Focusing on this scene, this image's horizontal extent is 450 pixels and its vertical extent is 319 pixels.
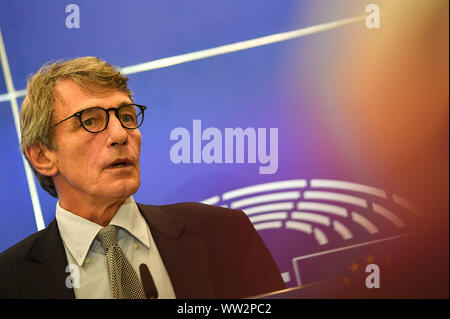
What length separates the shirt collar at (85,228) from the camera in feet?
6.06

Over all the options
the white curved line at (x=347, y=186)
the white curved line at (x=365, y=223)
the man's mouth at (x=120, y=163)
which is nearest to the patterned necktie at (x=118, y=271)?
the man's mouth at (x=120, y=163)

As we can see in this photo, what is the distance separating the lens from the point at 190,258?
6.46 feet

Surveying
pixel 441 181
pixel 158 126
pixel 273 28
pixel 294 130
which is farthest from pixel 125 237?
pixel 441 181

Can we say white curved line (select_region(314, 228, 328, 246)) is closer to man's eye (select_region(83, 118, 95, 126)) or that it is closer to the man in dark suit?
the man in dark suit

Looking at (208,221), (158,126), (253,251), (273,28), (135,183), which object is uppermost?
(273,28)

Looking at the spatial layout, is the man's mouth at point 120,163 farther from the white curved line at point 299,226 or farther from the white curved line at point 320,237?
the white curved line at point 320,237

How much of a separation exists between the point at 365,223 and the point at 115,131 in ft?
4.22

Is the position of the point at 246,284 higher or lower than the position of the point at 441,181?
lower

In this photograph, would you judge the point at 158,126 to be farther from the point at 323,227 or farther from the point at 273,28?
the point at 323,227

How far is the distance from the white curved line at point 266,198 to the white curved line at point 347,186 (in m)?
0.12

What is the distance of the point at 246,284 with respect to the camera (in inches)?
81.9

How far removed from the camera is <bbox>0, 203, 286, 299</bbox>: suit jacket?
1817mm

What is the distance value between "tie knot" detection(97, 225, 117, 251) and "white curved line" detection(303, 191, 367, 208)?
90 cm

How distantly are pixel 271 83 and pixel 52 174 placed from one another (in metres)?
1.08
